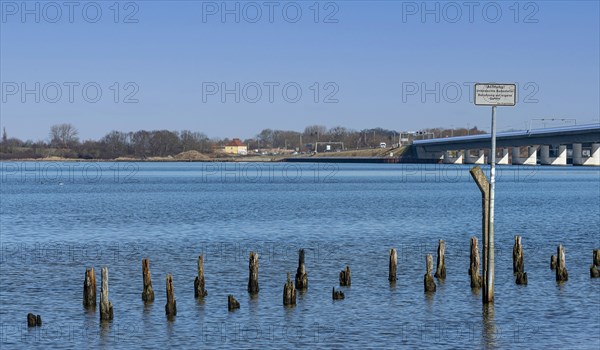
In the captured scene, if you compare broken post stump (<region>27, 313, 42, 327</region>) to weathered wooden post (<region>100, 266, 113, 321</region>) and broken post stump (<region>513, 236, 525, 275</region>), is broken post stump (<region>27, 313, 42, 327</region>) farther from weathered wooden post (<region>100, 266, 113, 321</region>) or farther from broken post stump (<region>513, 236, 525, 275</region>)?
broken post stump (<region>513, 236, 525, 275</region>)

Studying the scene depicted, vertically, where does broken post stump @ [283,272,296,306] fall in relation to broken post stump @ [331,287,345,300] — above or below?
above

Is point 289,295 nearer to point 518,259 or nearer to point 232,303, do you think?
point 232,303

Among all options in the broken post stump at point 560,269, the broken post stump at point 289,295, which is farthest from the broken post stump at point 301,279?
the broken post stump at point 560,269

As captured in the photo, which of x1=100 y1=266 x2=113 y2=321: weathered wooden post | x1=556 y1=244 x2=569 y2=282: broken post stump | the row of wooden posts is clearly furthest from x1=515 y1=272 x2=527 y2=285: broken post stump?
x1=100 y1=266 x2=113 y2=321: weathered wooden post

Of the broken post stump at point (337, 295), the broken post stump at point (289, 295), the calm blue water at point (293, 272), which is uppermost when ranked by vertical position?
the broken post stump at point (289, 295)

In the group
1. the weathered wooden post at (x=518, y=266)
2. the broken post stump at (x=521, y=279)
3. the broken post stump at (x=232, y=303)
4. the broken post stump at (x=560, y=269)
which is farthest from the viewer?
the broken post stump at (x=560, y=269)

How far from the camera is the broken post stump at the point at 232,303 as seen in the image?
30859 millimetres

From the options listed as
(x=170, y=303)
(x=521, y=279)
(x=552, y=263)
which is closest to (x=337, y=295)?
(x=170, y=303)

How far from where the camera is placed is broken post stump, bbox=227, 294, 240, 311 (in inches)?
1215

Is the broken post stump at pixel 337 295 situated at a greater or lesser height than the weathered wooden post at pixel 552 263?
lesser

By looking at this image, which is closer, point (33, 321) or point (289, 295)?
point (33, 321)

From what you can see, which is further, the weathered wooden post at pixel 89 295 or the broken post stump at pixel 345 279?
the broken post stump at pixel 345 279

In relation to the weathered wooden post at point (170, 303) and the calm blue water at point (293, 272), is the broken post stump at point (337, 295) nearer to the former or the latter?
the calm blue water at point (293, 272)

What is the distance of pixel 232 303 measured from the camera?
31.0 m
